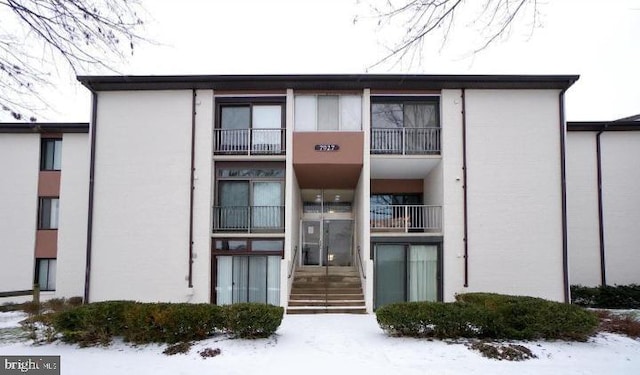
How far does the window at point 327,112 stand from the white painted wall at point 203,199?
291 centimetres

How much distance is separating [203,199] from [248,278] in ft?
9.64

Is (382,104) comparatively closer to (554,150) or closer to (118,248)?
(554,150)

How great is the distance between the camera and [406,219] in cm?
1324

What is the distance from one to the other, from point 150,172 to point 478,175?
34.2ft

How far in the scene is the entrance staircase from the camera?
483 inches

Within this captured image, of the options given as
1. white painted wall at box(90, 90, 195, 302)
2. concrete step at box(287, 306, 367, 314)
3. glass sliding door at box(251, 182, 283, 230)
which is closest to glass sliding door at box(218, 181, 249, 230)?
glass sliding door at box(251, 182, 283, 230)

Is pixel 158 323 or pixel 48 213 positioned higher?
pixel 48 213

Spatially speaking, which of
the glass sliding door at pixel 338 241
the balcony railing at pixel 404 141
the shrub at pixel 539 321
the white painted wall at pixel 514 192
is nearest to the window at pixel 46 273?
the glass sliding door at pixel 338 241

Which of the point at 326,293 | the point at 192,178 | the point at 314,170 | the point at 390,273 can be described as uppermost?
the point at 314,170

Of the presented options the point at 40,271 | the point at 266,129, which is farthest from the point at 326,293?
the point at 40,271

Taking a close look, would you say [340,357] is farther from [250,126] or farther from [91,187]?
[91,187]

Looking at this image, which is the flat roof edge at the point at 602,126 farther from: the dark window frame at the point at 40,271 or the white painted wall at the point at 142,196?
the dark window frame at the point at 40,271

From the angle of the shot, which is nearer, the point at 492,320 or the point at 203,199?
the point at 492,320

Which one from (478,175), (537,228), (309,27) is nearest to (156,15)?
(309,27)
